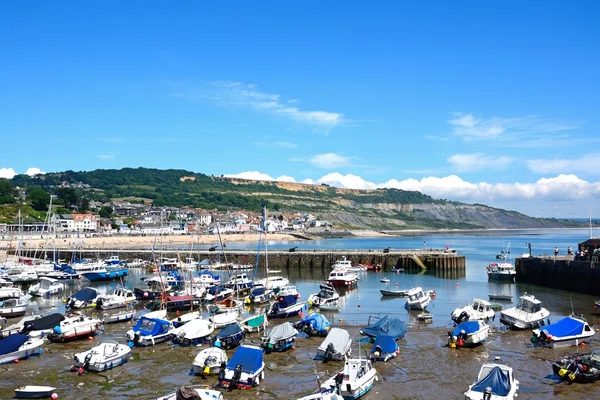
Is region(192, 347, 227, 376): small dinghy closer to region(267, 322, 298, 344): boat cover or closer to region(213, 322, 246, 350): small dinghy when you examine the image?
region(267, 322, 298, 344): boat cover

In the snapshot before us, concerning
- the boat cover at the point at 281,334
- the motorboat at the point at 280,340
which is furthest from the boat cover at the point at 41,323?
the boat cover at the point at 281,334

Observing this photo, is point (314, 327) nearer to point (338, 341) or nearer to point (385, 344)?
point (338, 341)

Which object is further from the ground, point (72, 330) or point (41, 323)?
point (41, 323)

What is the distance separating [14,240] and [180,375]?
3763 inches

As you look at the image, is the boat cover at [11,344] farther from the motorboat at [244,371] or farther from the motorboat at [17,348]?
the motorboat at [244,371]

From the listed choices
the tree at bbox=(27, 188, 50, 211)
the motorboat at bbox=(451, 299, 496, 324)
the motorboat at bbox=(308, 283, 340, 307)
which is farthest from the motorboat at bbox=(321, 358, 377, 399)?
the tree at bbox=(27, 188, 50, 211)

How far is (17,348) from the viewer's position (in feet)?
86.6

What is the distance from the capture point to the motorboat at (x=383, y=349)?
2606 centimetres

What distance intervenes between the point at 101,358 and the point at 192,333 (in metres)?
5.87

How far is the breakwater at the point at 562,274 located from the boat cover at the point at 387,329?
1031 inches

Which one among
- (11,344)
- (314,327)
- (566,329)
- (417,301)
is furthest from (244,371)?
(417,301)

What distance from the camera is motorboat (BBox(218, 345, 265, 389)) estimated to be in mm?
22047

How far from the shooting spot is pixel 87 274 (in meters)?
63.2

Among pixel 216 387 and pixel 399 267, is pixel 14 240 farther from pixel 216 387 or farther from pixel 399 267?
pixel 216 387
